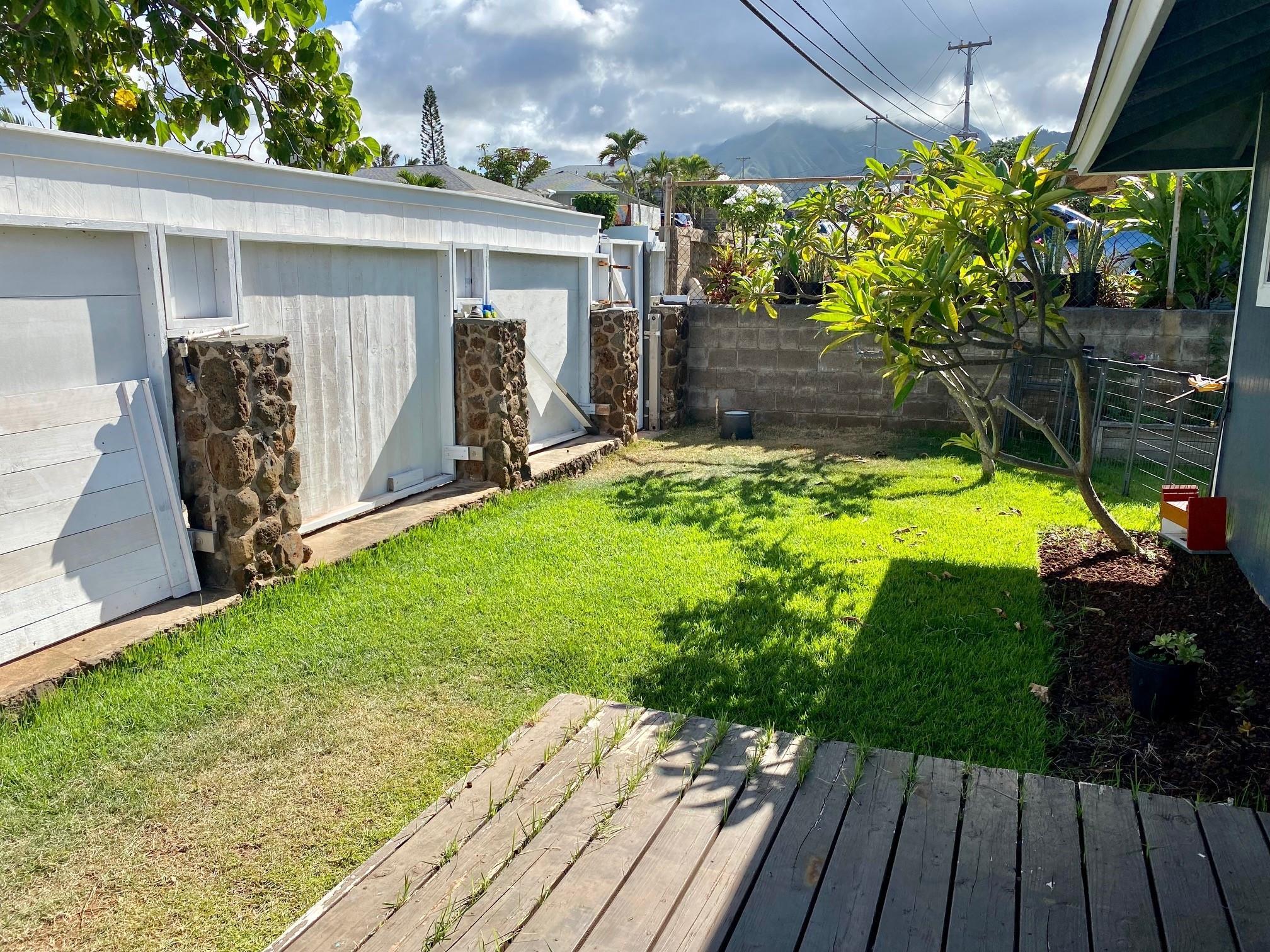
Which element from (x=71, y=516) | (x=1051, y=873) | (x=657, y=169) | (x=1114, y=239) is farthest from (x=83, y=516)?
(x=657, y=169)

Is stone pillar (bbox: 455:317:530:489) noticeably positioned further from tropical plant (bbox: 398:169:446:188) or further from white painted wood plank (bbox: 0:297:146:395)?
tropical plant (bbox: 398:169:446:188)

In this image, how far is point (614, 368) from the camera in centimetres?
1005

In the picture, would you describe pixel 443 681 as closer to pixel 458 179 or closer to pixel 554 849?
pixel 554 849

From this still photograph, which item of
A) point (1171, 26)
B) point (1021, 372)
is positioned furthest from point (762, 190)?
point (1171, 26)

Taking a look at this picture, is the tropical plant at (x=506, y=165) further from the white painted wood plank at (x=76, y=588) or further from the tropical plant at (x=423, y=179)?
the white painted wood plank at (x=76, y=588)

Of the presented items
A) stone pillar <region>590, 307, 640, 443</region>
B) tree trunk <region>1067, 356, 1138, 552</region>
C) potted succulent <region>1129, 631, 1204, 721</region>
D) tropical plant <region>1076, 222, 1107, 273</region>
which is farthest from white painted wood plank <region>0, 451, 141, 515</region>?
tropical plant <region>1076, 222, 1107, 273</region>

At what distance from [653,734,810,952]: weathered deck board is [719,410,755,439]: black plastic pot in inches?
284

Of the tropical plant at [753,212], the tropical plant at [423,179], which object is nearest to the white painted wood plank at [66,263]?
the tropical plant at [753,212]

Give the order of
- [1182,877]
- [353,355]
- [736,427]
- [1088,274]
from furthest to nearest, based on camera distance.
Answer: [736,427]
[1088,274]
[353,355]
[1182,877]

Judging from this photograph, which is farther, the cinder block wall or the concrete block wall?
the concrete block wall

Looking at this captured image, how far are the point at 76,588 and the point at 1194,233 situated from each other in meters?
9.90

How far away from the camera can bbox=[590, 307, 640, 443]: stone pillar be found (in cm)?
1003

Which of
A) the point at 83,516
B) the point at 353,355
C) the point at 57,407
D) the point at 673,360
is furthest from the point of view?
the point at 673,360

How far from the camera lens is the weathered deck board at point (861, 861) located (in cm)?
249
